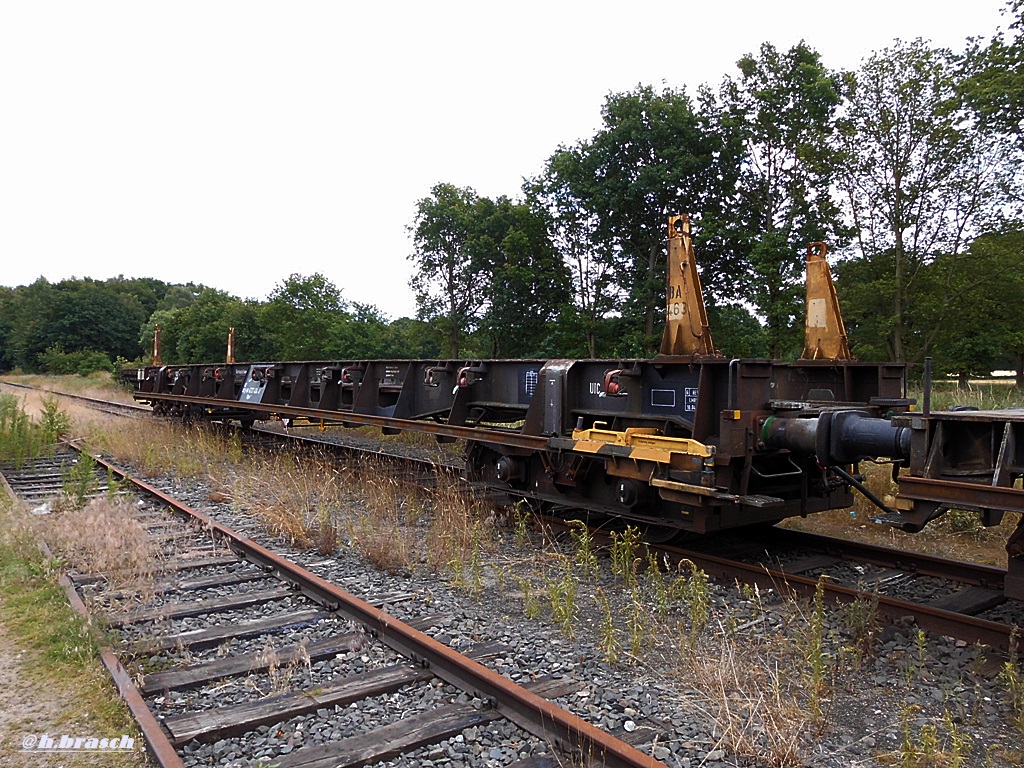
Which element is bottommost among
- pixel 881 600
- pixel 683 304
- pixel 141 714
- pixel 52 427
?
pixel 141 714

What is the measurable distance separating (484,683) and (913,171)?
21721mm

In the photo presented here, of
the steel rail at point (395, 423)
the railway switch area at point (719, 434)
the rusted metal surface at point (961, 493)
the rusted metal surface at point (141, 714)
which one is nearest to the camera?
the rusted metal surface at point (141, 714)

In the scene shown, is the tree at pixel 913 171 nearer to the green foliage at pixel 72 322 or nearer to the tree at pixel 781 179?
the tree at pixel 781 179

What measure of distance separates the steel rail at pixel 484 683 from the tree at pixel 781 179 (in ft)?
61.6

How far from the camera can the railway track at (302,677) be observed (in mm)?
3320

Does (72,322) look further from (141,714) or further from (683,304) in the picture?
(141,714)

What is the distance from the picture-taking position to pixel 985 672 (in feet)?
13.7

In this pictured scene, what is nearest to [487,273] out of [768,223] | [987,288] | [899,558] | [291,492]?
[768,223]

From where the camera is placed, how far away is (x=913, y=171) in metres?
20.2

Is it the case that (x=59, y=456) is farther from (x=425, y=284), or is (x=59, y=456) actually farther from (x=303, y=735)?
(x=425, y=284)

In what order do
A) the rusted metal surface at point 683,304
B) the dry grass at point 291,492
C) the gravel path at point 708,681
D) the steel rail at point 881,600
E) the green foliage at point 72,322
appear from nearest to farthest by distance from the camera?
the gravel path at point 708,681, the steel rail at point 881,600, the rusted metal surface at point 683,304, the dry grass at point 291,492, the green foliage at point 72,322

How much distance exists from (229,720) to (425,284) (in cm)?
2799

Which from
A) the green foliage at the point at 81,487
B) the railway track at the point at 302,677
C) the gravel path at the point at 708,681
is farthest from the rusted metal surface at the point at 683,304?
the green foliage at the point at 81,487

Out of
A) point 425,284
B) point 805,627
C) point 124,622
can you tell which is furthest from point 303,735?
point 425,284
